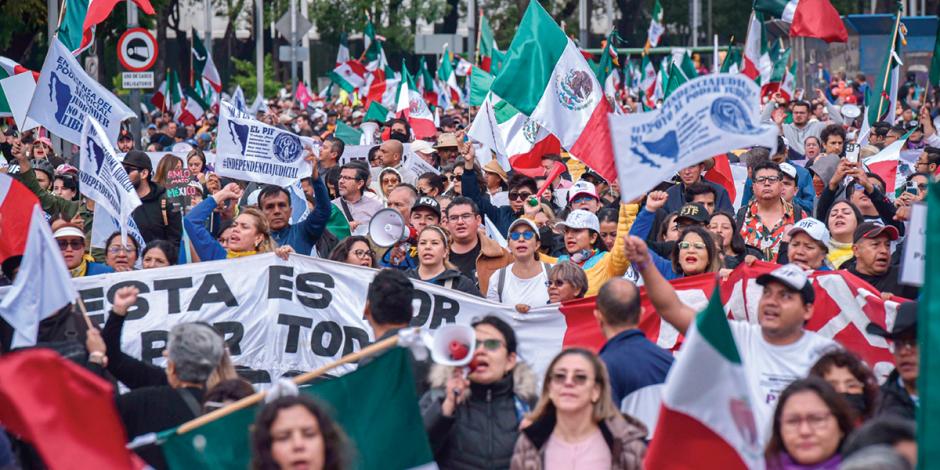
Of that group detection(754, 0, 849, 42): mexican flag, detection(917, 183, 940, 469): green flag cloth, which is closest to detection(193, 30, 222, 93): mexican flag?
detection(754, 0, 849, 42): mexican flag

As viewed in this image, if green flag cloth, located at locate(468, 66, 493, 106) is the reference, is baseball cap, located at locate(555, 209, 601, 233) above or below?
below

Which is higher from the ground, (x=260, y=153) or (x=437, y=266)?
(x=260, y=153)

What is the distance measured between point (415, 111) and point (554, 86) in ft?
31.9

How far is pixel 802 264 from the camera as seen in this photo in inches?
350

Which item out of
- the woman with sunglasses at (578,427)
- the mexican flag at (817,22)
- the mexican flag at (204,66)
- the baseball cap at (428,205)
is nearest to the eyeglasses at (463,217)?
the baseball cap at (428,205)

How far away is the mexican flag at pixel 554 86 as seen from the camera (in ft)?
34.1

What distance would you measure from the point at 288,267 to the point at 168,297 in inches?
27.9

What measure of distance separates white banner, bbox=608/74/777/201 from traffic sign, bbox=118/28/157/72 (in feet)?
41.2

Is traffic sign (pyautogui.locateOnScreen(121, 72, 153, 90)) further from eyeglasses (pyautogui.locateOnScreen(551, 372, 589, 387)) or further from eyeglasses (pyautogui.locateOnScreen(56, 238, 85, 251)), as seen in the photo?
eyeglasses (pyautogui.locateOnScreen(551, 372, 589, 387))

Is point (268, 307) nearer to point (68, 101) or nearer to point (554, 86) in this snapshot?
point (554, 86)

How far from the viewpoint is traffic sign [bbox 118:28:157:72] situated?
1838 cm

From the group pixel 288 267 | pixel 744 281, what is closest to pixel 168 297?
pixel 288 267

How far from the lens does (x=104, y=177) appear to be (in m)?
9.51

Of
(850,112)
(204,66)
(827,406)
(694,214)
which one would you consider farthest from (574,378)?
(204,66)
